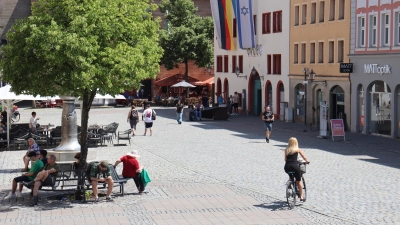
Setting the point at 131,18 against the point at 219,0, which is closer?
the point at 131,18

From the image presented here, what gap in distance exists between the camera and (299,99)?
1973 inches

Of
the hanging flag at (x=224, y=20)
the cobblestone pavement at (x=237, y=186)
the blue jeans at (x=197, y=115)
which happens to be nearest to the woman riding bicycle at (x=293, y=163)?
the cobblestone pavement at (x=237, y=186)

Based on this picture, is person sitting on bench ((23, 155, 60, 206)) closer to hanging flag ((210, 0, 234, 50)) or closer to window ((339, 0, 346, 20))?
window ((339, 0, 346, 20))

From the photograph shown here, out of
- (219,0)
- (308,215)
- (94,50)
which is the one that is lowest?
(308,215)

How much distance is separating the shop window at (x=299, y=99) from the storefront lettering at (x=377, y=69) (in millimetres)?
9196

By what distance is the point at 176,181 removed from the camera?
22.0 m

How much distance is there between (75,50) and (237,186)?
5.64 m

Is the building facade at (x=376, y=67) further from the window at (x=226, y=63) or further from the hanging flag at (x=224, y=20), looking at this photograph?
the window at (x=226, y=63)

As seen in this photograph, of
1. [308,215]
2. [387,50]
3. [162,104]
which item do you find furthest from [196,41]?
[308,215]

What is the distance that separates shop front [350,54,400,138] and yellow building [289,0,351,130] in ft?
3.70

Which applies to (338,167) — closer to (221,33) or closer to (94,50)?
(94,50)

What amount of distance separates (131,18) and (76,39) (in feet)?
6.04

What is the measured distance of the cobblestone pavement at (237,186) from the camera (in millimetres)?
16328

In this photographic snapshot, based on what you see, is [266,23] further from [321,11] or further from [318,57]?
[318,57]
